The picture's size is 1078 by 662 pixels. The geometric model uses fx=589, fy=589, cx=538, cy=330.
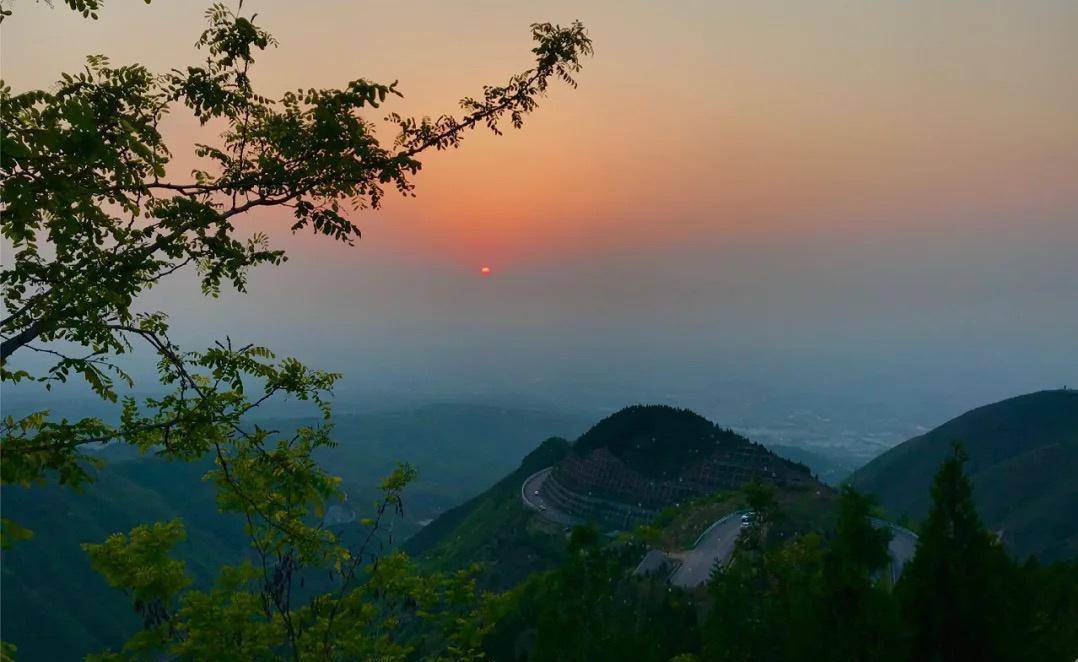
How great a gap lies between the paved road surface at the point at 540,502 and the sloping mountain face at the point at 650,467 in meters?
1.07

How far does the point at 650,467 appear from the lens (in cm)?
8950

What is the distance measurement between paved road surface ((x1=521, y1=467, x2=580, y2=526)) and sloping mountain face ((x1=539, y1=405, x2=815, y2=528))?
42.3 inches

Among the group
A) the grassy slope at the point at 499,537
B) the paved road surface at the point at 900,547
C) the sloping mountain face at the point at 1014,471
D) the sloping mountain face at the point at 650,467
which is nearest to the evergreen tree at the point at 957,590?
the paved road surface at the point at 900,547

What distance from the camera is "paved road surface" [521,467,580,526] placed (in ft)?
263

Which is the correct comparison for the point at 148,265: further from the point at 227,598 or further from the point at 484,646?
the point at 484,646

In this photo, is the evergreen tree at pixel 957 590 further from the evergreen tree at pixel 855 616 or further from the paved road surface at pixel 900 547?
the paved road surface at pixel 900 547

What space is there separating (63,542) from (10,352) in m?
147

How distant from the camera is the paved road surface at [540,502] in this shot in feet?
263

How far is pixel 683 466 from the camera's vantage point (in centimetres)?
8738

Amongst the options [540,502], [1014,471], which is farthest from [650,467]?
[1014,471]

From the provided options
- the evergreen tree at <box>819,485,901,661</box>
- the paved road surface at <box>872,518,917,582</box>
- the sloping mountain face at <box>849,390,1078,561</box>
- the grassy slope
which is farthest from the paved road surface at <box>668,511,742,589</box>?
the evergreen tree at <box>819,485,901,661</box>

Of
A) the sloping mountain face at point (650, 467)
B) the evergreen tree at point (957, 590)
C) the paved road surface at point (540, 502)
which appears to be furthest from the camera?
the paved road surface at point (540, 502)

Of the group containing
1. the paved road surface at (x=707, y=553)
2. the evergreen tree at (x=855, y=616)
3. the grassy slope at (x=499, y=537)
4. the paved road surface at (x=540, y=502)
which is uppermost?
the evergreen tree at (x=855, y=616)

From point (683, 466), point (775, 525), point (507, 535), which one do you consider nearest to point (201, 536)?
point (507, 535)
